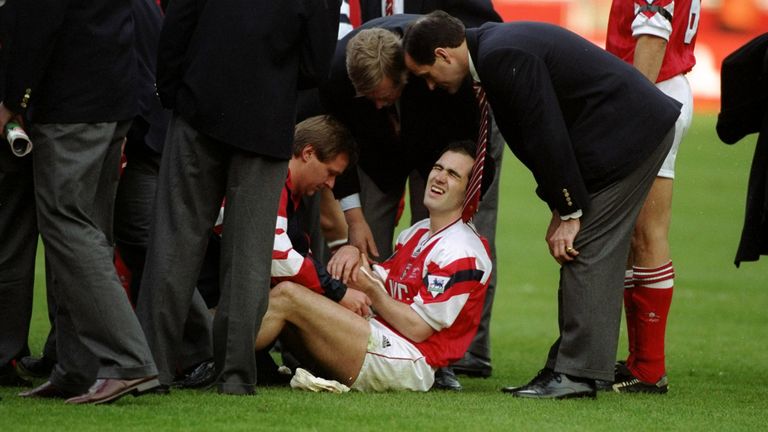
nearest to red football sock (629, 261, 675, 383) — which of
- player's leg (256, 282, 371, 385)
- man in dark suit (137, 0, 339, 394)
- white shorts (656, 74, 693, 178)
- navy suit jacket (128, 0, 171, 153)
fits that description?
white shorts (656, 74, 693, 178)

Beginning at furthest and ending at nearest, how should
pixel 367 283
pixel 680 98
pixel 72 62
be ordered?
pixel 680 98
pixel 367 283
pixel 72 62

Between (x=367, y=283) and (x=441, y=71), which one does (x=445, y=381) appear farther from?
(x=441, y=71)

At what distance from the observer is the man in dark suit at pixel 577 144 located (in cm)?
580

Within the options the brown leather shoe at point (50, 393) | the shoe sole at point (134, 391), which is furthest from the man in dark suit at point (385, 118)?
the brown leather shoe at point (50, 393)

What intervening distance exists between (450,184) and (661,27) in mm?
1280

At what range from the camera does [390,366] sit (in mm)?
6043

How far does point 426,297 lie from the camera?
6.10m

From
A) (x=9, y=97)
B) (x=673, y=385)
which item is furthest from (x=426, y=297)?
(x=9, y=97)

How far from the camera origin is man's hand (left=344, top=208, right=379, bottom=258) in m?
6.84

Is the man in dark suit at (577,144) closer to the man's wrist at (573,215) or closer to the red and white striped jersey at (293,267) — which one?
the man's wrist at (573,215)

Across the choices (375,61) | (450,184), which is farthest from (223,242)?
(450,184)

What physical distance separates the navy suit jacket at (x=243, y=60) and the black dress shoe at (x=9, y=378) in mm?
1339

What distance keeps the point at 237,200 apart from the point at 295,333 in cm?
73

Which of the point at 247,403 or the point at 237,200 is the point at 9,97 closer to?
the point at 237,200
